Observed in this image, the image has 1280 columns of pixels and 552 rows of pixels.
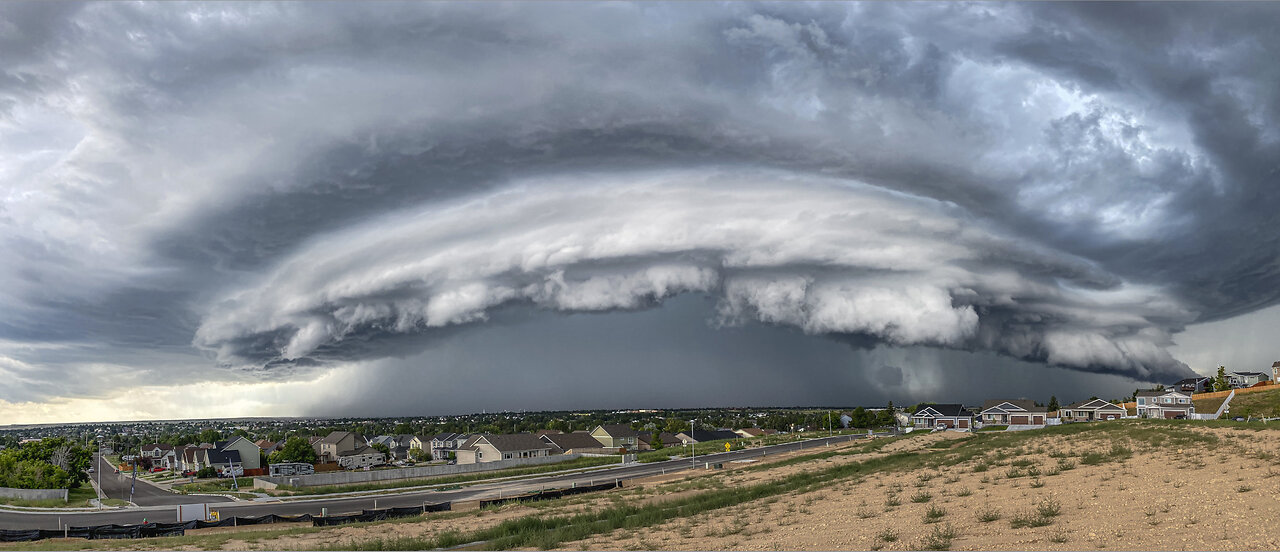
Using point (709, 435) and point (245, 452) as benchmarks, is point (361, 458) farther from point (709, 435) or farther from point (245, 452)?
point (709, 435)

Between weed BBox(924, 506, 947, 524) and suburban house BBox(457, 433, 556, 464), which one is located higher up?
weed BBox(924, 506, 947, 524)

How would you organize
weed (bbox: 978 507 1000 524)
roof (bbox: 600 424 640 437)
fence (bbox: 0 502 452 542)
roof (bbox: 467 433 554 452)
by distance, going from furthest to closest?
roof (bbox: 600 424 640 437), roof (bbox: 467 433 554 452), fence (bbox: 0 502 452 542), weed (bbox: 978 507 1000 524)

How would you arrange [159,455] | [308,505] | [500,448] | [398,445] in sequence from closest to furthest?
[308,505] < [500,448] < [398,445] < [159,455]

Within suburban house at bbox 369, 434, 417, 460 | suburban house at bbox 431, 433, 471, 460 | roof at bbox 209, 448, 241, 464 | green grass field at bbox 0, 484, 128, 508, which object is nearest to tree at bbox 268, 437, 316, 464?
roof at bbox 209, 448, 241, 464

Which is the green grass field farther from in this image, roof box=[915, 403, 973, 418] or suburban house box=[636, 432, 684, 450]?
roof box=[915, 403, 973, 418]

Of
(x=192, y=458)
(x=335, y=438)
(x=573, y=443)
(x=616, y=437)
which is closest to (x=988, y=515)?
(x=573, y=443)

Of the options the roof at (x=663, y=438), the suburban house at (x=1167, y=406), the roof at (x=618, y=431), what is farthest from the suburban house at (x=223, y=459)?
the suburban house at (x=1167, y=406)
